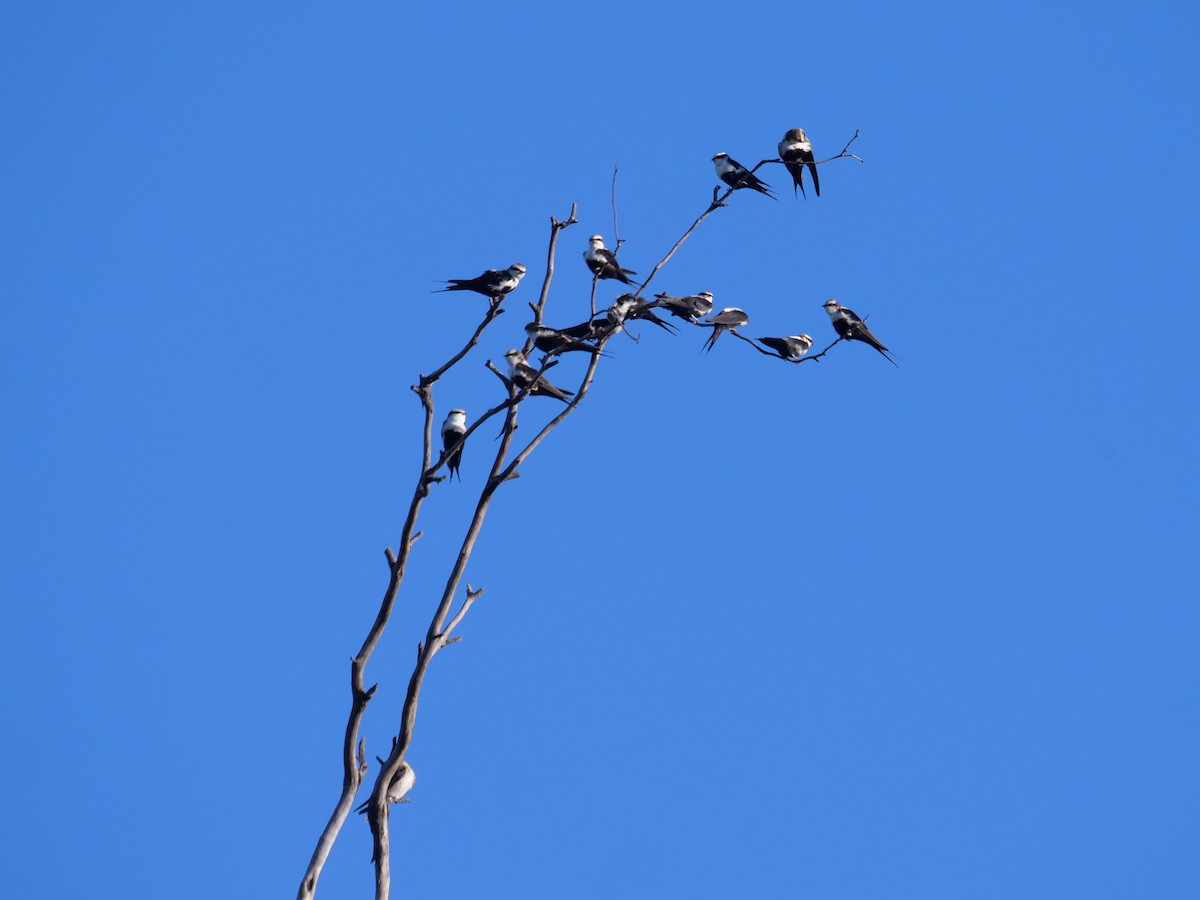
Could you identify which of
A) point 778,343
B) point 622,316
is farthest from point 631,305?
point 778,343

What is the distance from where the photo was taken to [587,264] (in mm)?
10492

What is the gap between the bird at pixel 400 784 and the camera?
19.5 feet

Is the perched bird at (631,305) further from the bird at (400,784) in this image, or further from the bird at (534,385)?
the bird at (400,784)

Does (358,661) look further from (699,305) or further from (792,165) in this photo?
(792,165)

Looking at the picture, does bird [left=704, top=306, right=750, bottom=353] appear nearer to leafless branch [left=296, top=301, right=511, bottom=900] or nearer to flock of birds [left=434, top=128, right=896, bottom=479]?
flock of birds [left=434, top=128, right=896, bottom=479]

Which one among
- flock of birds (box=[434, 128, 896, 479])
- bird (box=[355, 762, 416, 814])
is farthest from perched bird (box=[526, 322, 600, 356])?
bird (box=[355, 762, 416, 814])

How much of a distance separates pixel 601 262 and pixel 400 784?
4.51 metres

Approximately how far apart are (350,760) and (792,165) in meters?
6.56

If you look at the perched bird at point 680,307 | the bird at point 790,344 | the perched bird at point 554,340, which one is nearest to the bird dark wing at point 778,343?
the bird at point 790,344

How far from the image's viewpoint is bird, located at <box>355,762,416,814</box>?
594cm

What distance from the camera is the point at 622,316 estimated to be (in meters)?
7.47

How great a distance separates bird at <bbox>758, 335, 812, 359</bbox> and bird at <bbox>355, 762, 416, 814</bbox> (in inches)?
181

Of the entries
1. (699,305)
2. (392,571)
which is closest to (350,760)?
(392,571)

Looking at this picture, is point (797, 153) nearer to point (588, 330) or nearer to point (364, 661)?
point (588, 330)
